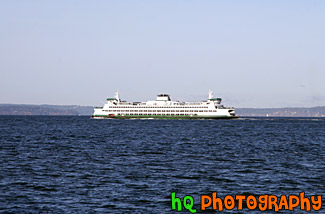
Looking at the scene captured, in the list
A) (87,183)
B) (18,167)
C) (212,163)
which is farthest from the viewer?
(212,163)

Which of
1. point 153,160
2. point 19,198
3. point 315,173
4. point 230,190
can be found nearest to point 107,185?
point 19,198

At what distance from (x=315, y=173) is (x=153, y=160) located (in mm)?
15650

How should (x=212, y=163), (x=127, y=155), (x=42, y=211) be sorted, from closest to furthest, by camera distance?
(x=42, y=211) < (x=212, y=163) < (x=127, y=155)

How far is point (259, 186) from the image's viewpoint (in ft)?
96.7

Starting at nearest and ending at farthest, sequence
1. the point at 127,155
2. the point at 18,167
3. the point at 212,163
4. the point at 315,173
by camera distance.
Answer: the point at 315,173 → the point at 18,167 → the point at 212,163 → the point at 127,155

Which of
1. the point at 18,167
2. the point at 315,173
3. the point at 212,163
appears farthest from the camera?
the point at 212,163

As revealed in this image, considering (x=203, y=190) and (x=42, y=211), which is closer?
(x=42, y=211)

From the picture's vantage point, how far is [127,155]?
158 feet

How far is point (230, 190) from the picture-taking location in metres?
28.2

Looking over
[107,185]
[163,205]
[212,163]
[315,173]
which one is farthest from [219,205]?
[212,163]

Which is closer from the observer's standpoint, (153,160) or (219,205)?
(219,205)

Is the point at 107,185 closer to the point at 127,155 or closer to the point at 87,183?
the point at 87,183

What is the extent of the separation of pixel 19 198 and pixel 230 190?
42.9 feet

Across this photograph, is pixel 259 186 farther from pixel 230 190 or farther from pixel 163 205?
pixel 163 205
